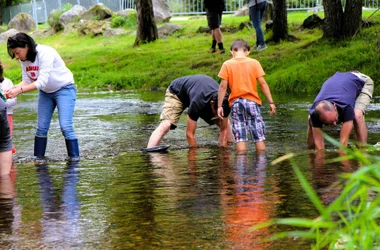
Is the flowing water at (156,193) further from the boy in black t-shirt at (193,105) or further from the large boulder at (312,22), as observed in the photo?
the large boulder at (312,22)

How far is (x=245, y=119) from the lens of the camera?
9750 mm

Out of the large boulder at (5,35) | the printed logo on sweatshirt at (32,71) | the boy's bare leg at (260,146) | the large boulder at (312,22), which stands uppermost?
the printed logo on sweatshirt at (32,71)

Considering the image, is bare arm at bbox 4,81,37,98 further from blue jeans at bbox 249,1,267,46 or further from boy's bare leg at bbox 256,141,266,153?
blue jeans at bbox 249,1,267,46

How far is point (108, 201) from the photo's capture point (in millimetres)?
6668

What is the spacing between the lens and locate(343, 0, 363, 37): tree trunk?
2005 centimetres

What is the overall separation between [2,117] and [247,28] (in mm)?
21341

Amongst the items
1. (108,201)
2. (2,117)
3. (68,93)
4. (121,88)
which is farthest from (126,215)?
(121,88)

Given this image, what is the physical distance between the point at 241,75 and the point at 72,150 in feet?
7.41

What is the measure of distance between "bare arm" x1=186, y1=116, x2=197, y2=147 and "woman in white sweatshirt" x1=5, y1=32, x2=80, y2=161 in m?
1.51

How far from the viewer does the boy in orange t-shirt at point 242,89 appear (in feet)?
31.2

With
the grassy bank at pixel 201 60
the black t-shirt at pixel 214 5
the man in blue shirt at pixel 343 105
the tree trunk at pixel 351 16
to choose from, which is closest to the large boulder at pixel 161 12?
the grassy bank at pixel 201 60

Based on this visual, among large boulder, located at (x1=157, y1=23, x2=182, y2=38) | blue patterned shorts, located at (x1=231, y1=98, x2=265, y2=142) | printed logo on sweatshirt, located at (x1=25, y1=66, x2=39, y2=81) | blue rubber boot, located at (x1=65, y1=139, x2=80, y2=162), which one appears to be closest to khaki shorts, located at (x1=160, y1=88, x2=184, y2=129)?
blue patterned shorts, located at (x1=231, y1=98, x2=265, y2=142)

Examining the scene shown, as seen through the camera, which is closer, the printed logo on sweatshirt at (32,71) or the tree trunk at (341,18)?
the printed logo on sweatshirt at (32,71)

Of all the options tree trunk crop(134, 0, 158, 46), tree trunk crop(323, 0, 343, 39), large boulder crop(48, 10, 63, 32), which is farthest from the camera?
large boulder crop(48, 10, 63, 32)
